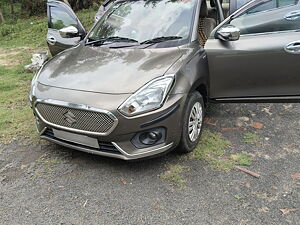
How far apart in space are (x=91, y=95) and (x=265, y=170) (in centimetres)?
181

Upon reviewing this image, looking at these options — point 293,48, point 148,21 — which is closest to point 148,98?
point 148,21

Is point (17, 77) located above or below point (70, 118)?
below

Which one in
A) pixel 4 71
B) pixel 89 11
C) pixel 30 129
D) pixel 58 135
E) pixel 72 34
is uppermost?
pixel 72 34

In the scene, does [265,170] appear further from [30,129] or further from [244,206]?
[30,129]

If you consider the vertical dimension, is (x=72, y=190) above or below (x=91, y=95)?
below

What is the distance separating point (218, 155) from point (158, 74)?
3.61 ft

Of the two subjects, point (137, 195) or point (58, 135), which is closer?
point (137, 195)

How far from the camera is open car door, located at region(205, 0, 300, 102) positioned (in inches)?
148

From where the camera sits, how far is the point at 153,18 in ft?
13.7

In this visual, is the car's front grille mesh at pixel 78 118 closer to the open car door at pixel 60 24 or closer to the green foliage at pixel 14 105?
the green foliage at pixel 14 105

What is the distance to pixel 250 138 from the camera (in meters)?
3.96

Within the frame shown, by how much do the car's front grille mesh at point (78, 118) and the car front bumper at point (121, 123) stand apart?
3 centimetres

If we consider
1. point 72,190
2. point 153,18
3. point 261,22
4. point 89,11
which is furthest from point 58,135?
point 89,11

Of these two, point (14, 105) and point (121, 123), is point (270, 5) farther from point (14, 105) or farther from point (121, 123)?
point (14, 105)
